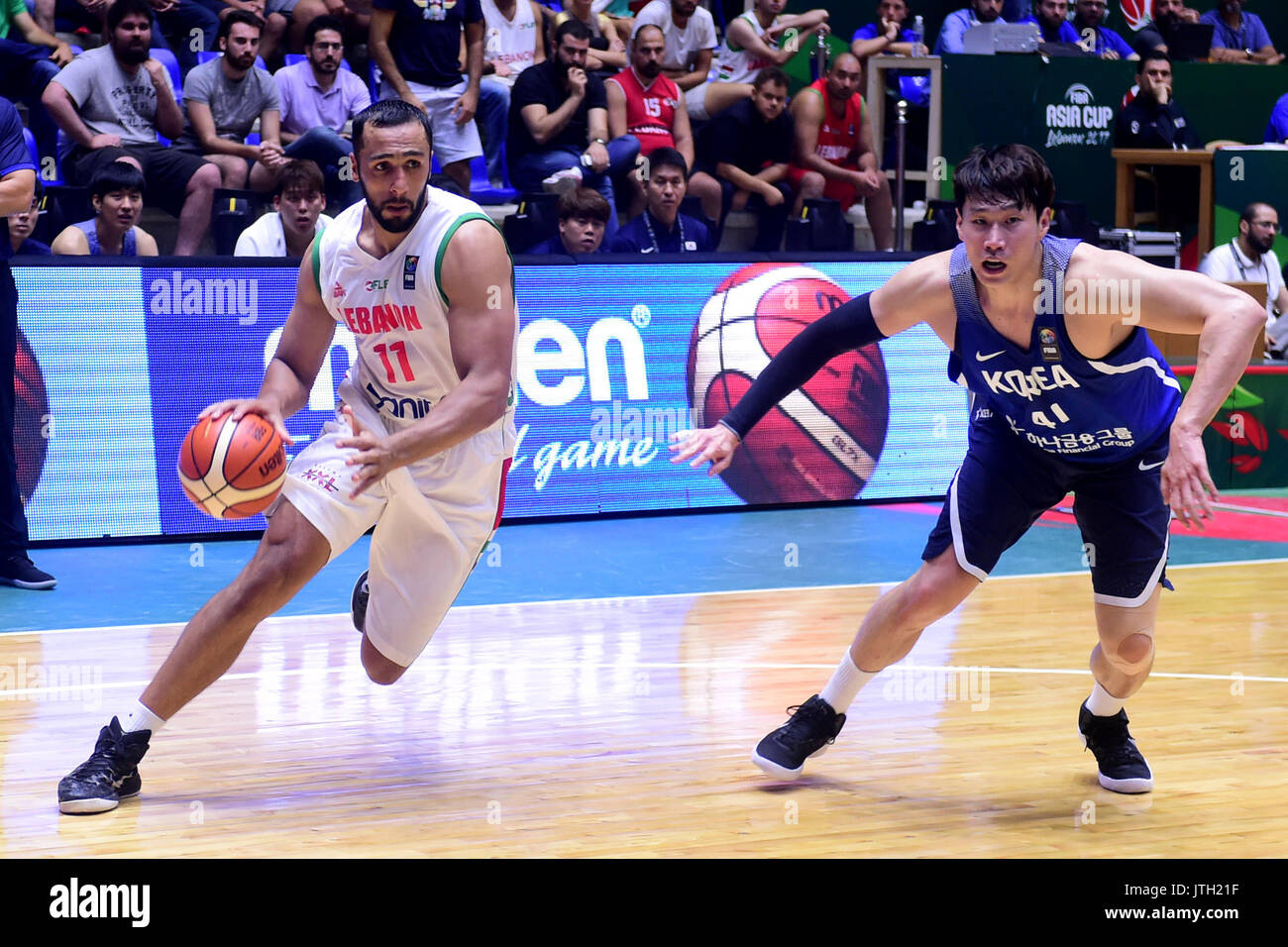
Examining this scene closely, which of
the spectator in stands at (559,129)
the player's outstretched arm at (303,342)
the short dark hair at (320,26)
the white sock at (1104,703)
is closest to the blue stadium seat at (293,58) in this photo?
the short dark hair at (320,26)

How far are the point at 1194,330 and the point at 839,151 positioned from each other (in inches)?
312

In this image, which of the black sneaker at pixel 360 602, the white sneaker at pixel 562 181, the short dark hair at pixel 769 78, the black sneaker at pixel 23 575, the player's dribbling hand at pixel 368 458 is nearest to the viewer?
the player's dribbling hand at pixel 368 458

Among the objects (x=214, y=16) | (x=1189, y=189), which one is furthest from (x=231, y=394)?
(x=1189, y=189)

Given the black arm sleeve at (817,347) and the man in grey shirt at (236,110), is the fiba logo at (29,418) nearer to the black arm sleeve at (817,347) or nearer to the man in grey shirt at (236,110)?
the man in grey shirt at (236,110)

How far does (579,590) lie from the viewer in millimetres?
7258

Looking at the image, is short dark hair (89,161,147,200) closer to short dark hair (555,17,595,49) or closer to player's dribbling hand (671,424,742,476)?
short dark hair (555,17,595,49)

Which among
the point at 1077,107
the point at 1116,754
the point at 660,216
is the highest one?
the point at 1077,107

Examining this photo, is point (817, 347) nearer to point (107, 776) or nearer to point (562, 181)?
point (107, 776)

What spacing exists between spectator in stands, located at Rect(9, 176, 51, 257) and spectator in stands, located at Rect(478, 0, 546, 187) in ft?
10.3

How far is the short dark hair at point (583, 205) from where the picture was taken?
920 centimetres

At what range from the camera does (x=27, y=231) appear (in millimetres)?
8438

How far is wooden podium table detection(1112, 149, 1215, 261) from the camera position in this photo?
481 inches

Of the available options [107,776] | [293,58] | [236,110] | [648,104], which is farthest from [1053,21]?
[107,776]

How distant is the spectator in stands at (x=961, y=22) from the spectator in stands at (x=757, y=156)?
8.49 ft
